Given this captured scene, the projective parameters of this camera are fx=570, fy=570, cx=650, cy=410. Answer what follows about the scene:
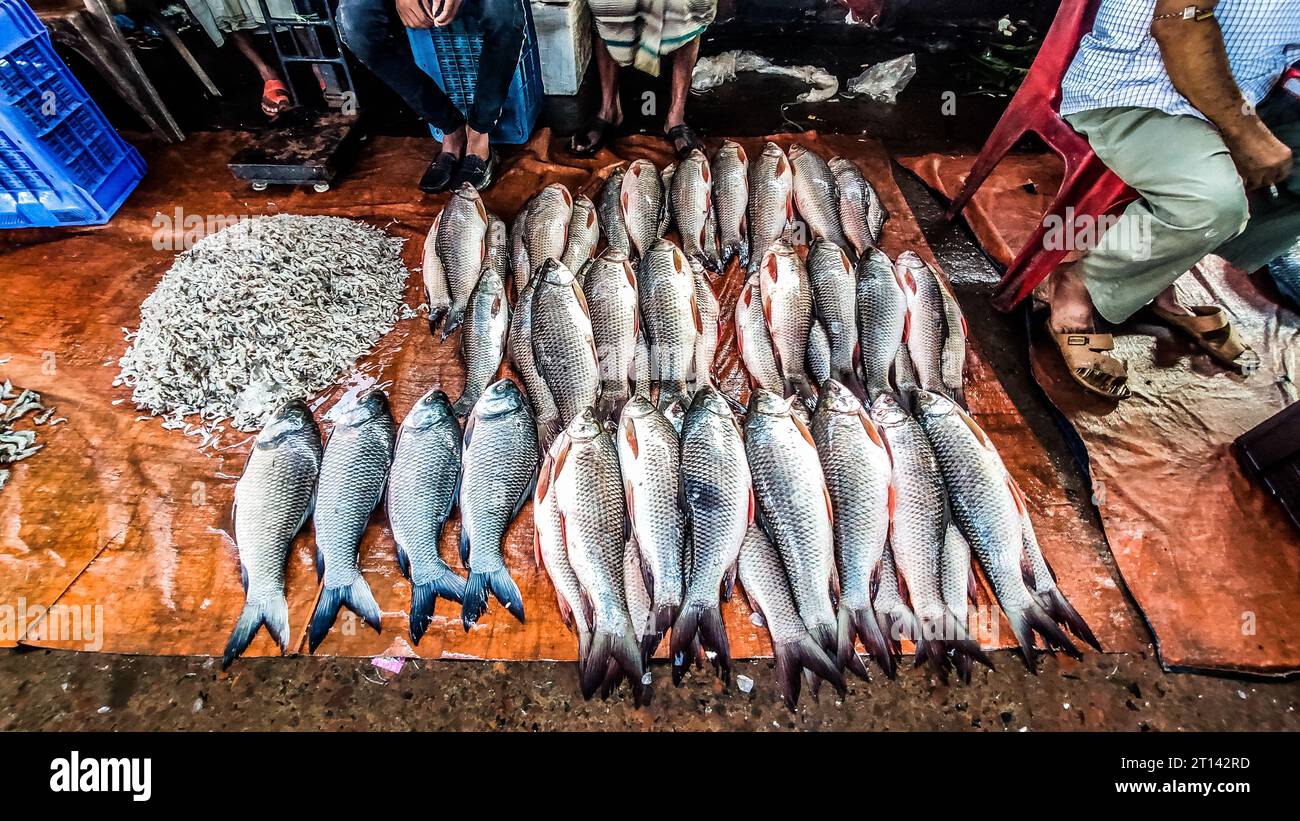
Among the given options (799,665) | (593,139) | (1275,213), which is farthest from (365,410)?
(1275,213)

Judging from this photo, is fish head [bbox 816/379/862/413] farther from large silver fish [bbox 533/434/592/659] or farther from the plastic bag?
the plastic bag

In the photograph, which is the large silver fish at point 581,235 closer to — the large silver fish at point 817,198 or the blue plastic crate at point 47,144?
the large silver fish at point 817,198

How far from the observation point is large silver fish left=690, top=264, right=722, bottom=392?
2.88 meters

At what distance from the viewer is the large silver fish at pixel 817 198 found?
142 inches

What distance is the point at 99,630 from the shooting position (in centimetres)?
220

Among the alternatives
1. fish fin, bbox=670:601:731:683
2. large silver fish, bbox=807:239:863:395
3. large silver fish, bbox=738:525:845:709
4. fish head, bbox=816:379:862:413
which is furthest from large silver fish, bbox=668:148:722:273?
fish fin, bbox=670:601:731:683

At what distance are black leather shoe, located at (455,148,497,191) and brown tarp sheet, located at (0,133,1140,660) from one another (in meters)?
0.64

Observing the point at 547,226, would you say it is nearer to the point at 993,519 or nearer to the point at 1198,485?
the point at 993,519

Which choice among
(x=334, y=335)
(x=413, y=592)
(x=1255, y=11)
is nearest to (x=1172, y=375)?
(x=1255, y=11)

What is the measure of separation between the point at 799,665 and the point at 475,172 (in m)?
3.73

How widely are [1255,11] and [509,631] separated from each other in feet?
13.4

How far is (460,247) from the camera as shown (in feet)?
10.9

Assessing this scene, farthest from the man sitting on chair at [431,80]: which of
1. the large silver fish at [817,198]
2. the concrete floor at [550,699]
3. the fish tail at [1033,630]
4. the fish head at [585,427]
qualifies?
the fish tail at [1033,630]
